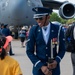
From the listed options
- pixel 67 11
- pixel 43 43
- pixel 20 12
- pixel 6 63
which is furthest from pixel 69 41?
pixel 67 11

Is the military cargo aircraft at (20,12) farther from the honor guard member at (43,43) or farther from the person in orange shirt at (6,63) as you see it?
the person in orange shirt at (6,63)

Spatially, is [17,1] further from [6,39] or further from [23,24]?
[6,39]

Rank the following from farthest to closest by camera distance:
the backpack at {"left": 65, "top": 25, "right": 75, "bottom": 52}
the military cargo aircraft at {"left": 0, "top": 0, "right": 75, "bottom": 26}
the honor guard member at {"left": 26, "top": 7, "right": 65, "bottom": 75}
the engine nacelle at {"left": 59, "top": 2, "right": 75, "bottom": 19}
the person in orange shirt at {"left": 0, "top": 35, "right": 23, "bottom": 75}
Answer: the engine nacelle at {"left": 59, "top": 2, "right": 75, "bottom": 19} → the military cargo aircraft at {"left": 0, "top": 0, "right": 75, "bottom": 26} → the backpack at {"left": 65, "top": 25, "right": 75, "bottom": 52} → the honor guard member at {"left": 26, "top": 7, "right": 65, "bottom": 75} → the person in orange shirt at {"left": 0, "top": 35, "right": 23, "bottom": 75}

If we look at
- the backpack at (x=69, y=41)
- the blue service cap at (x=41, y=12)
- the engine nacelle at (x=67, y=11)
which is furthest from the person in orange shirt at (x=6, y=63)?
the engine nacelle at (x=67, y=11)

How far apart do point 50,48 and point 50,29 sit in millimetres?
295

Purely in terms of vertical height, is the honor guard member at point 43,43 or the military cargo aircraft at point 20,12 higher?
the military cargo aircraft at point 20,12

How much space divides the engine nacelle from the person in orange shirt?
808 inches

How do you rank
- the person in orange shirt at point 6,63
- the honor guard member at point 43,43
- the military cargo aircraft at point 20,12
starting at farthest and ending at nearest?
the military cargo aircraft at point 20,12
the honor guard member at point 43,43
the person in orange shirt at point 6,63

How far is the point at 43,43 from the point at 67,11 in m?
20.6

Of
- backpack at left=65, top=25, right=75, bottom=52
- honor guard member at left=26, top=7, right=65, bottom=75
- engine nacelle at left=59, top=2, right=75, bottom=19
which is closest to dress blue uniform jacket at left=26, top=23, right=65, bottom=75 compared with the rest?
honor guard member at left=26, top=7, right=65, bottom=75

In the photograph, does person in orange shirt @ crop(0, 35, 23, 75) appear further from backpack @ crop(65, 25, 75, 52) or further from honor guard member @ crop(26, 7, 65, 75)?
backpack @ crop(65, 25, 75, 52)

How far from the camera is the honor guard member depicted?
477 cm

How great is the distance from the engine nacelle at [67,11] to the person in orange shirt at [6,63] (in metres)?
20.5

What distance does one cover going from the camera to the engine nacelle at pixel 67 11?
80.2 feet
